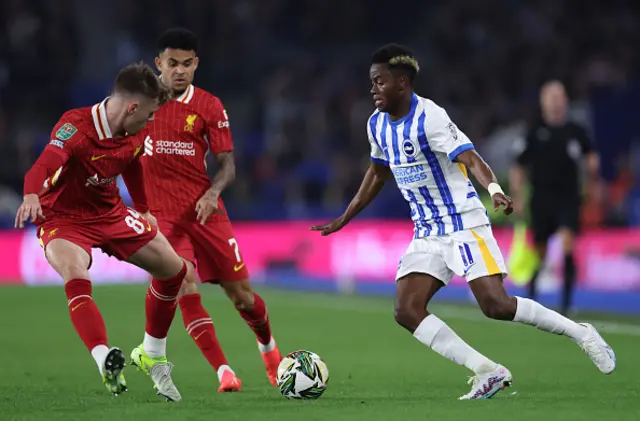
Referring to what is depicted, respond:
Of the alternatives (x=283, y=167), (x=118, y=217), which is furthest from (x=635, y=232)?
(x=118, y=217)

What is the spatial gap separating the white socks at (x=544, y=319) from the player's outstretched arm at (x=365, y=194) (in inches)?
46.2

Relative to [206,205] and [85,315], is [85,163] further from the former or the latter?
[206,205]

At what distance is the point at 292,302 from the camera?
52.9ft

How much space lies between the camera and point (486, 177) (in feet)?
19.9

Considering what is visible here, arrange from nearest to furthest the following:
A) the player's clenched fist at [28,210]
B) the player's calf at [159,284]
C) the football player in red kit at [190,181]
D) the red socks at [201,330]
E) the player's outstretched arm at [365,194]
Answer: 1. the player's clenched fist at [28,210]
2. the player's calf at [159,284]
3. the player's outstretched arm at [365,194]
4. the red socks at [201,330]
5. the football player in red kit at [190,181]

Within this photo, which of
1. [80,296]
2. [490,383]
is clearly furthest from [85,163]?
[490,383]

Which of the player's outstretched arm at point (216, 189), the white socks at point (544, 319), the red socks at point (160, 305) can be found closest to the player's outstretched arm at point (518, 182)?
the player's outstretched arm at point (216, 189)

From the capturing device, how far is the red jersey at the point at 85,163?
616 centimetres

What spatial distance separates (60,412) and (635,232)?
38.6 ft

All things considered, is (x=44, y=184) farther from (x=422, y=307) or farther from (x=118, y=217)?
(x=422, y=307)

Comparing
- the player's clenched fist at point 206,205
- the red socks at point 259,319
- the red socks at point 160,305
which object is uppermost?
the player's clenched fist at point 206,205

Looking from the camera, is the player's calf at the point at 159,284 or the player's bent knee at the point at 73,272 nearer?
the player's bent knee at the point at 73,272

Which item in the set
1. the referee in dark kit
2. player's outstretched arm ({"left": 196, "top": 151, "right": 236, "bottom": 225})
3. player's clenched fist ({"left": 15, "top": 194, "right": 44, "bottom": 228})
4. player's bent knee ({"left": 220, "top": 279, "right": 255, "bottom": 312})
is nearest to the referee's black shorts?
the referee in dark kit

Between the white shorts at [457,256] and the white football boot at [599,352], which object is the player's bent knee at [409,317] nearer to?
the white shorts at [457,256]
